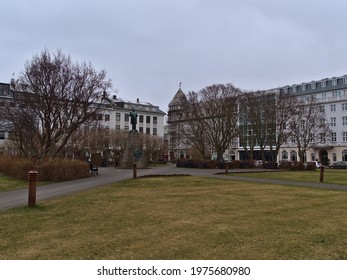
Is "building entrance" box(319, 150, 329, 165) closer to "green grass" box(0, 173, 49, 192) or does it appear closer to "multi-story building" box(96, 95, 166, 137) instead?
"multi-story building" box(96, 95, 166, 137)

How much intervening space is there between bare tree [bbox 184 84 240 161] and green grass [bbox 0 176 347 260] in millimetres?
37224

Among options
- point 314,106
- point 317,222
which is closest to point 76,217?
point 317,222

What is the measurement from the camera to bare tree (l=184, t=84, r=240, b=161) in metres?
48.0

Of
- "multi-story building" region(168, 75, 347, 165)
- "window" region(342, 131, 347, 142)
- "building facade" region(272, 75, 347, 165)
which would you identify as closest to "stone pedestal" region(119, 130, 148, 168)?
"multi-story building" region(168, 75, 347, 165)

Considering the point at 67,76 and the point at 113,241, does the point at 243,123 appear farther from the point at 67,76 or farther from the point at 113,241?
the point at 113,241

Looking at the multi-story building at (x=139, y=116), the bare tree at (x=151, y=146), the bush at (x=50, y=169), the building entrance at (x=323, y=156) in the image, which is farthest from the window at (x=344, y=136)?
the bush at (x=50, y=169)

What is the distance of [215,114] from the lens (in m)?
48.4

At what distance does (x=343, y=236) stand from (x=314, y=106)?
56577mm

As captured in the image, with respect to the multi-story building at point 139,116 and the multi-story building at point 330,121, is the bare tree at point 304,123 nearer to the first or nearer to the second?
the multi-story building at point 330,121

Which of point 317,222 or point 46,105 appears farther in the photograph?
point 46,105

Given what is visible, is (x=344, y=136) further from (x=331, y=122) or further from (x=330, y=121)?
(x=330, y=121)

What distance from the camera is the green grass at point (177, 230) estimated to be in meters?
5.53

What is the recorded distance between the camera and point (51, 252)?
559 centimetres

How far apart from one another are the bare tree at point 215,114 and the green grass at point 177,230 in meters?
37.2
